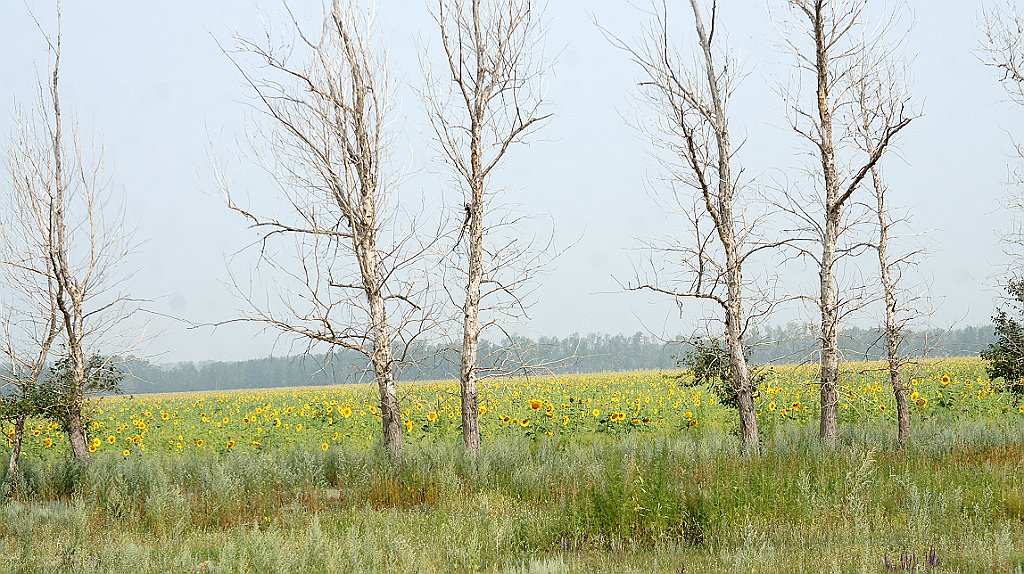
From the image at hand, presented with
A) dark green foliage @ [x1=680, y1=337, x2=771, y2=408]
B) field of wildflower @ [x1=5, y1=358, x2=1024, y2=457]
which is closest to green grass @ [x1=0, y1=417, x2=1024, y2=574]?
dark green foliage @ [x1=680, y1=337, x2=771, y2=408]

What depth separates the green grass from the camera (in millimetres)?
5652

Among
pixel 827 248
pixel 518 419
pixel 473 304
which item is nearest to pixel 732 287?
pixel 827 248

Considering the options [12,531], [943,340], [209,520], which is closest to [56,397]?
[12,531]

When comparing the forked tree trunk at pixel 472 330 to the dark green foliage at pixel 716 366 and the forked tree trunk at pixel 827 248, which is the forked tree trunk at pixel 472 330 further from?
the forked tree trunk at pixel 827 248

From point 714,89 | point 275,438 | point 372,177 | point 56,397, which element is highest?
point 714,89

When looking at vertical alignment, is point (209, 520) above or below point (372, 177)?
below

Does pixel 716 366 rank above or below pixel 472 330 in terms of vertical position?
below

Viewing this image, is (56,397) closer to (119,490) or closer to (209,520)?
(119,490)

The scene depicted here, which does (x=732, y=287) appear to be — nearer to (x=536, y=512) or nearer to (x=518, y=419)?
(x=536, y=512)

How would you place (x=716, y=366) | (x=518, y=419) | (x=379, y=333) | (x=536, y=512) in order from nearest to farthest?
(x=536, y=512) < (x=379, y=333) < (x=716, y=366) < (x=518, y=419)

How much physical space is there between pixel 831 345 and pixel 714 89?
366cm

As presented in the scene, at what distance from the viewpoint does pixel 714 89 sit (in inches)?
398

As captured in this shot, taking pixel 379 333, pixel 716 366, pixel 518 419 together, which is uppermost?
pixel 379 333

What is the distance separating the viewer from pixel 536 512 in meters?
7.40
